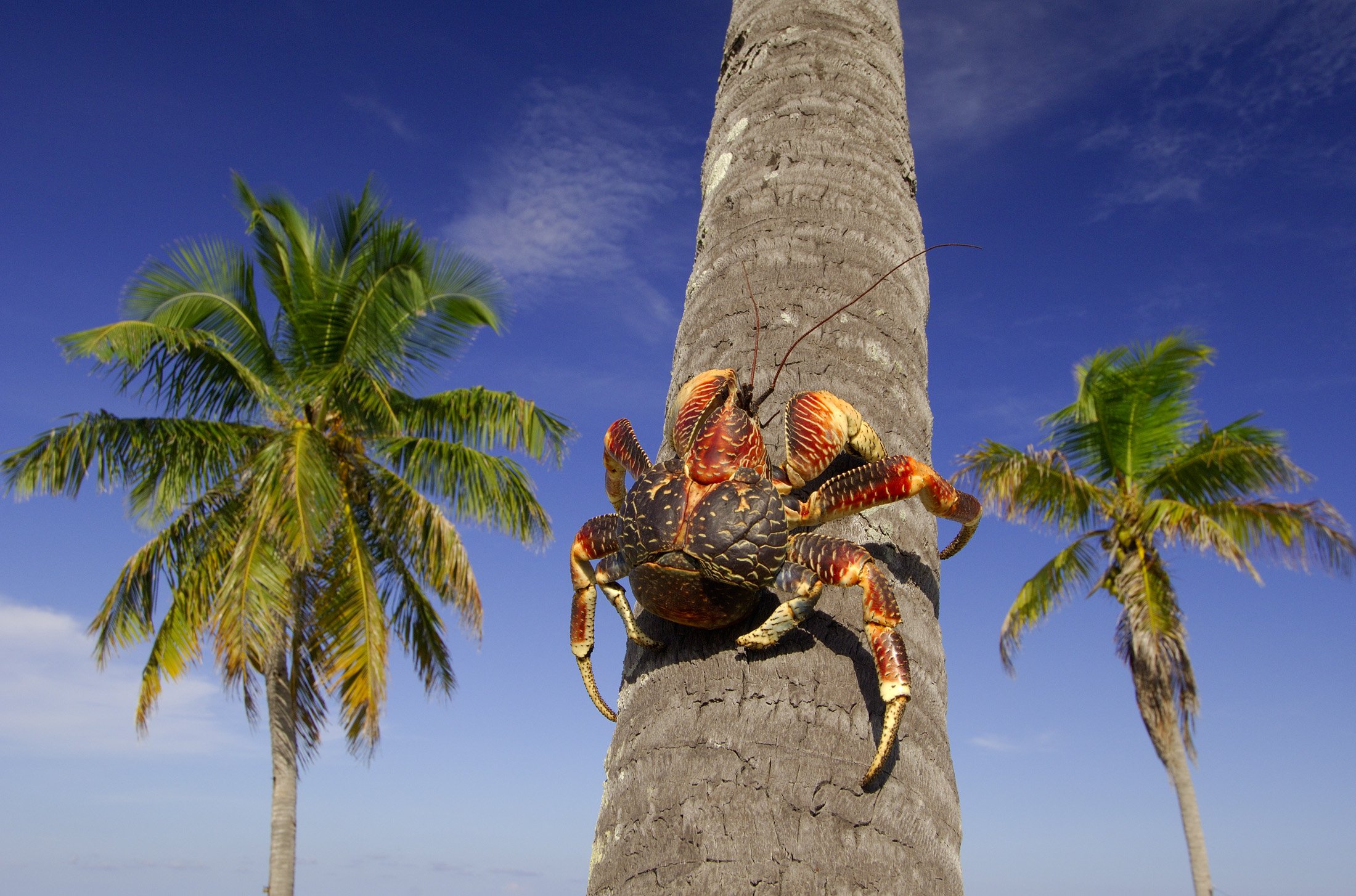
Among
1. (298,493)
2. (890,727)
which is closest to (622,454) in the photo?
(890,727)

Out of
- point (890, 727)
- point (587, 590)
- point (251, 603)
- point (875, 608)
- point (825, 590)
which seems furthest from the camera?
point (251, 603)

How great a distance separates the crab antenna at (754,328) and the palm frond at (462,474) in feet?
35.6

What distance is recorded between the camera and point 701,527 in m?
1.79

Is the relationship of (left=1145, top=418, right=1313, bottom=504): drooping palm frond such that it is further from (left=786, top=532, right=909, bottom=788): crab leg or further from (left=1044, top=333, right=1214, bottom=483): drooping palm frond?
(left=786, top=532, right=909, bottom=788): crab leg

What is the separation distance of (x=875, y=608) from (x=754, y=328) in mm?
889

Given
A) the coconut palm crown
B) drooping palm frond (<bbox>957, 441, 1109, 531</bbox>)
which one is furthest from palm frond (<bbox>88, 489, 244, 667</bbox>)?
drooping palm frond (<bbox>957, 441, 1109, 531</bbox>)

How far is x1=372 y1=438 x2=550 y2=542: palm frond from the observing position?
12.9 metres

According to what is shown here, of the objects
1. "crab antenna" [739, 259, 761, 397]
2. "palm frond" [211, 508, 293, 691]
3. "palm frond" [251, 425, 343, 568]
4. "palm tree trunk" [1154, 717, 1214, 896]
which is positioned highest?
"palm frond" [251, 425, 343, 568]

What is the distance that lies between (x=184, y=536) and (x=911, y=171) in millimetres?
11837

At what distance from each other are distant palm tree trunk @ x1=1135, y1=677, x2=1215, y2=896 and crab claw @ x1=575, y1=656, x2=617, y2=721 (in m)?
11.9

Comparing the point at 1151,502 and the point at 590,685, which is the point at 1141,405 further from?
the point at 590,685

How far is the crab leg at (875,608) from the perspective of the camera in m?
1.68

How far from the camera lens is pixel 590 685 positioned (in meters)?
2.32

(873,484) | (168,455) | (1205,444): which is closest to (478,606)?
(168,455)
